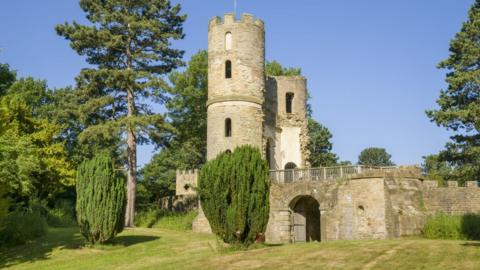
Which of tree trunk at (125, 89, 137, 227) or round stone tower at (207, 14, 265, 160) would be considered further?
tree trunk at (125, 89, 137, 227)

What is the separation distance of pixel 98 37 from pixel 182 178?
43.9 ft

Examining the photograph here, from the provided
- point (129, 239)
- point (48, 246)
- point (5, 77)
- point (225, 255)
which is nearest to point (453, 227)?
point (225, 255)

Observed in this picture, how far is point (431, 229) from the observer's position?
22891 millimetres

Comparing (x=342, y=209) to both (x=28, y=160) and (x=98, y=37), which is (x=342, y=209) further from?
(x=98, y=37)

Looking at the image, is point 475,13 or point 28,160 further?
point 475,13

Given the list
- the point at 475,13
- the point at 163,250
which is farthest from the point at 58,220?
the point at 475,13

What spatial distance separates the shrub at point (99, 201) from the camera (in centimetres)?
2223

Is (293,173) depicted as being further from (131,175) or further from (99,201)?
(99,201)

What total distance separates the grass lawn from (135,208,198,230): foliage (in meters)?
6.48

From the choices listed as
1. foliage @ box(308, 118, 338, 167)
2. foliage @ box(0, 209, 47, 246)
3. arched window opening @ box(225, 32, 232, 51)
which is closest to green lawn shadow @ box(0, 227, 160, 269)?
foliage @ box(0, 209, 47, 246)

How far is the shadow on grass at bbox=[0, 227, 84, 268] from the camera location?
845 inches

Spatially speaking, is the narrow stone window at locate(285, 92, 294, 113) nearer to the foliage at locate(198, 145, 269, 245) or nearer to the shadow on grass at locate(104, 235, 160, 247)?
the shadow on grass at locate(104, 235, 160, 247)

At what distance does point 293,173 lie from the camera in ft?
92.1

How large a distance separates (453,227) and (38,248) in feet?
55.6
